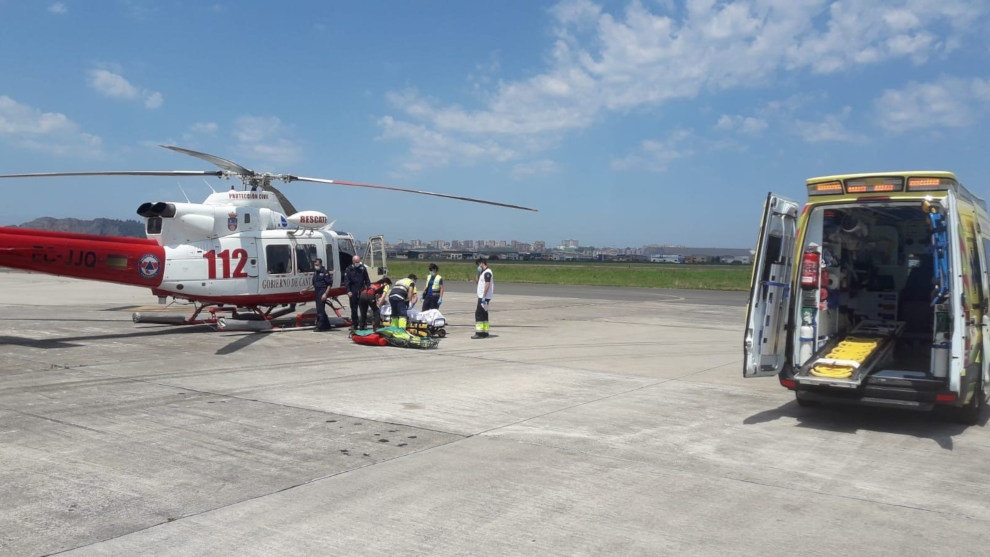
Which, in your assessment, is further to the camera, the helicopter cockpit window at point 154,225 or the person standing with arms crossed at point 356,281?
the person standing with arms crossed at point 356,281

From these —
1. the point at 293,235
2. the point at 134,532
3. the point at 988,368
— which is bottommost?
the point at 134,532

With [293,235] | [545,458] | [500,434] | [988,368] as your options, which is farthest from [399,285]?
[988,368]

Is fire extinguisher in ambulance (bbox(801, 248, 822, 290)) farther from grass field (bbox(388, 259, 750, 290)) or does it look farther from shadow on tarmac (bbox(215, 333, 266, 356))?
grass field (bbox(388, 259, 750, 290))

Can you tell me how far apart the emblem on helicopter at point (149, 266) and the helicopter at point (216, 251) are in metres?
0.02

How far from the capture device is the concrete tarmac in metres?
4.70

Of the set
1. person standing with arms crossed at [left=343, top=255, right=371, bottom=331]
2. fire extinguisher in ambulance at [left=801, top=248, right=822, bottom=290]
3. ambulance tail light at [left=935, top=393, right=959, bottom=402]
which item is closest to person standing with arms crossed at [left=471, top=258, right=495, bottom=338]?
person standing with arms crossed at [left=343, top=255, right=371, bottom=331]

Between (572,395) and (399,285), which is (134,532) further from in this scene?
(399,285)

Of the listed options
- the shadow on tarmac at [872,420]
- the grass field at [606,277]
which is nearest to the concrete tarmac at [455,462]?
the shadow on tarmac at [872,420]

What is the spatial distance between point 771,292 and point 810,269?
59cm

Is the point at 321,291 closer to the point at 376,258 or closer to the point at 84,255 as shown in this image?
the point at 376,258

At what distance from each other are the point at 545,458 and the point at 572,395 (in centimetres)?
299

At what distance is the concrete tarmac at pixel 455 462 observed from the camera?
4695 mm

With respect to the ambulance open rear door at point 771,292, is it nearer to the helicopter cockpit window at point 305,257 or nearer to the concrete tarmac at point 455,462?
the concrete tarmac at point 455,462

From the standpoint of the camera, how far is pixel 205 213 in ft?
49.8
